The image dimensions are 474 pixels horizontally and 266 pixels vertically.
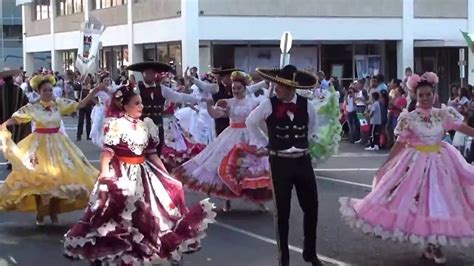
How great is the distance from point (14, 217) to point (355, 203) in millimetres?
5293

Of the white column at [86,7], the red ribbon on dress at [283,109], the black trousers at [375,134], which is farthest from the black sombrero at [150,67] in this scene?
the white column at [86,7]

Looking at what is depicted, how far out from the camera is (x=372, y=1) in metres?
39.2

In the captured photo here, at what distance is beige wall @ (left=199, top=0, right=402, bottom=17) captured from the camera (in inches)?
1465

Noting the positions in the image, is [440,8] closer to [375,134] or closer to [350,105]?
[350,105]

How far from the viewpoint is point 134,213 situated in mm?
7312

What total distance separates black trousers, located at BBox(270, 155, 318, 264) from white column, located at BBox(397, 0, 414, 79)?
3209 centimetres

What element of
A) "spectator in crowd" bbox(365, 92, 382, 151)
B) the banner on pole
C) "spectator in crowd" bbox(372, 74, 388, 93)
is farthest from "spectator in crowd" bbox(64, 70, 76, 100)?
"spectator in crowd" bbox(365, 92, 382, 151)

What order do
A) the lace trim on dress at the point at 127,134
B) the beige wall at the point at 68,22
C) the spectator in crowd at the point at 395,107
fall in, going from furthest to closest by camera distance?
the beige wall at the point at 68,22
the spectator in crowd at the point at 395,107
the lace trim on dress at the point at 127,134

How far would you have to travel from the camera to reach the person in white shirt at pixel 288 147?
818cm

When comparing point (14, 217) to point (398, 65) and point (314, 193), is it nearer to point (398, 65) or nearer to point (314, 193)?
point (314, 193)

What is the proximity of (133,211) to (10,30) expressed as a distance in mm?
75726

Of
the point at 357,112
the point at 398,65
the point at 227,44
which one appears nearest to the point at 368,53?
the point at 398,65

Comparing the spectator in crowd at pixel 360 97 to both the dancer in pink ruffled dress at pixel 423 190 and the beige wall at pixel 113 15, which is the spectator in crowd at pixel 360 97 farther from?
the beige wall at pixel 113 15

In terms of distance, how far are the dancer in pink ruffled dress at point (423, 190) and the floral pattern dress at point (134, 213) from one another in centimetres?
182
